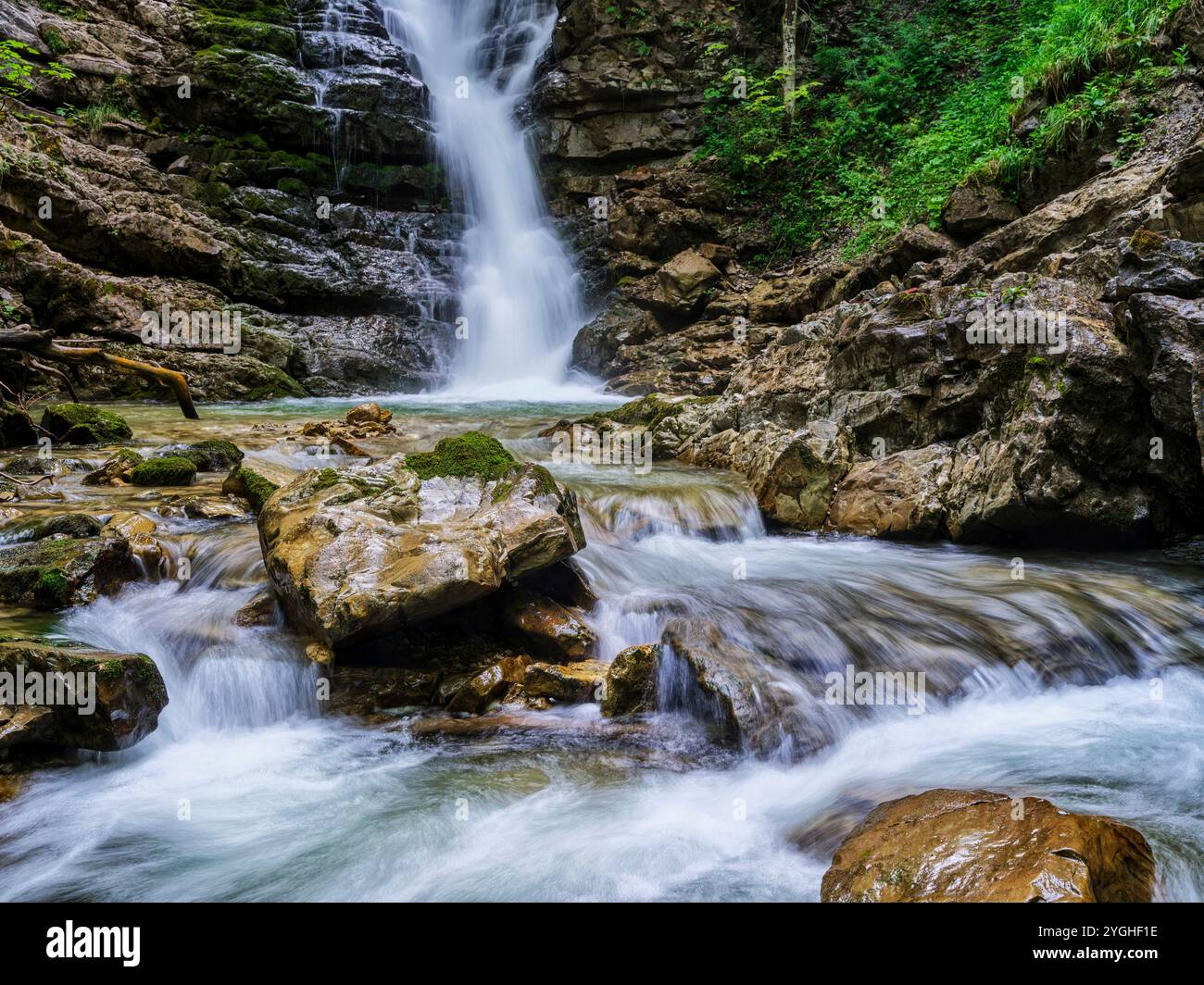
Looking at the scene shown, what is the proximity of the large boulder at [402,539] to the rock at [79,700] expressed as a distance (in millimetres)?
950

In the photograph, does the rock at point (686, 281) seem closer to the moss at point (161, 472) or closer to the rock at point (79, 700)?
the moss at point (161, 472)

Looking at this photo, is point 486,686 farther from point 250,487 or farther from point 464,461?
point 250,487

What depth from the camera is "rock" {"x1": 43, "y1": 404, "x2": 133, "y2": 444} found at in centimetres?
877

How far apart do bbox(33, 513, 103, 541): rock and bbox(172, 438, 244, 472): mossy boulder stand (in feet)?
7.68

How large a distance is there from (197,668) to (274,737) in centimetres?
72

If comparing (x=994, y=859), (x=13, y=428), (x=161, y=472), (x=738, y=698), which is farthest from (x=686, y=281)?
(x=994, y=859)

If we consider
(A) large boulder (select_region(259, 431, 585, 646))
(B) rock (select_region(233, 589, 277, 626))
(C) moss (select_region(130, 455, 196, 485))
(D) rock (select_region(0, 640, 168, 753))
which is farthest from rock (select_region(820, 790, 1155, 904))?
(C) moss (select_region(130, 455, 196, 485))

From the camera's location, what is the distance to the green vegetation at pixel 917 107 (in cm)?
938

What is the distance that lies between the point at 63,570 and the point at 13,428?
17.0 feet

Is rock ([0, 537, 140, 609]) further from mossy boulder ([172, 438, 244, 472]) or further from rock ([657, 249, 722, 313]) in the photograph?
rock ([657, 249, 722, 313])

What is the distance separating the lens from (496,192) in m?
21.0

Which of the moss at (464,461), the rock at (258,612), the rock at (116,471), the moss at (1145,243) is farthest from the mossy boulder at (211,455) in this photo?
the moss at (1145,243)

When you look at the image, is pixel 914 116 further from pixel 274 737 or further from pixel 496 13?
pixel 274 737

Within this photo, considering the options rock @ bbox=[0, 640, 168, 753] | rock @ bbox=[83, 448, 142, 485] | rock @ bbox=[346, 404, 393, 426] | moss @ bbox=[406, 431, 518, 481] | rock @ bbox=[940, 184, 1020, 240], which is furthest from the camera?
rock @ bbox=[346, 404, 393, 426]
